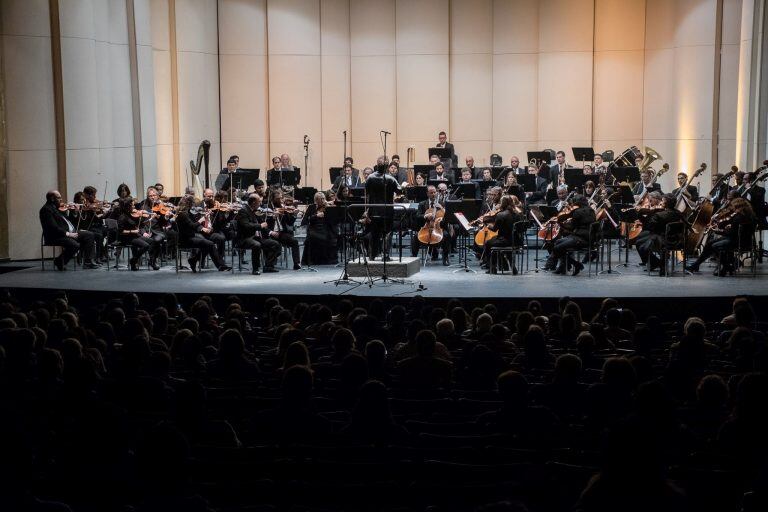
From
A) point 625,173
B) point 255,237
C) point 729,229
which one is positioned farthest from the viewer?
point 625,173

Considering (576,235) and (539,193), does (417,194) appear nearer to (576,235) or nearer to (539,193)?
(539,193)

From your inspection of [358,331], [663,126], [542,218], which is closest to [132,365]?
[358,331]

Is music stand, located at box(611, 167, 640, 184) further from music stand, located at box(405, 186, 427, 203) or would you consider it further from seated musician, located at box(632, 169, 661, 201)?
music stand, located at box(405, 186, 427, 203)

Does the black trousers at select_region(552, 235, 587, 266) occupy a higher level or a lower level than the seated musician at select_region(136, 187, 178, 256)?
lower

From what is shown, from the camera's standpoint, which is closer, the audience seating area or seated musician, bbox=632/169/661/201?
the audience seating area

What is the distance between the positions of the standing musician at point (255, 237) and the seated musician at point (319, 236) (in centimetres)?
70

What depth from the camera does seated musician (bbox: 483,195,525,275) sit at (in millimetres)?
15164

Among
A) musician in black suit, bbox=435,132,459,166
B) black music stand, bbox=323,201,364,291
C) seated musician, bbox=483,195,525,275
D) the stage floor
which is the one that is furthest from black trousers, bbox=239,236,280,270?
musician in black suit, bbox=435,132,459,166

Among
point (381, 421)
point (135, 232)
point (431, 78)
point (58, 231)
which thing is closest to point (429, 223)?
point (135, 232)

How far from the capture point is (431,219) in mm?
16078

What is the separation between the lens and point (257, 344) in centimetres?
979

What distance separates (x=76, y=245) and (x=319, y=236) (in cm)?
393

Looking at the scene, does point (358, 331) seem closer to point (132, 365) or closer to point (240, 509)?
point (132, 365)

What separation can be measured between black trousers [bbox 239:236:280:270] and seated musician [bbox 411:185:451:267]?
97.3 inches
